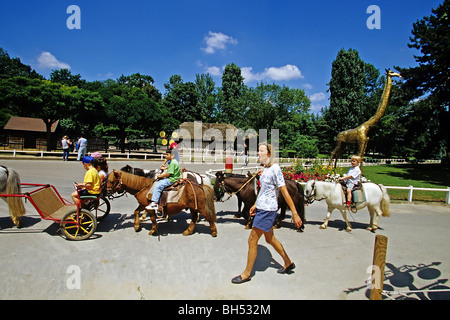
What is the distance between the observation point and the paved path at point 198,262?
3.78 m

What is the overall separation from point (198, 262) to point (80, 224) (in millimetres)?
2939

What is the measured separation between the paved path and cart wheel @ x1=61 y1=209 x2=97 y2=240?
0.64 feet

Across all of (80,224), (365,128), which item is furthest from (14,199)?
(365,128)

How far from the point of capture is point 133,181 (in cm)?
623

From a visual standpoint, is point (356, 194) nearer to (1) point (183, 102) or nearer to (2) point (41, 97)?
(2) point (41, 97)

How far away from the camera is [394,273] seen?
4.60 m

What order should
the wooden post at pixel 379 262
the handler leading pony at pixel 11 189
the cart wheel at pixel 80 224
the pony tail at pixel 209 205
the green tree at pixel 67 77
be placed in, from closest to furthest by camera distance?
the wooden post at pixel 379 262 → the cart wheel at pixel 80 224 → the handler leading pony at pixel 11 189 → the pony tail at pixel 209 205 → the green tree at pixel 67 77

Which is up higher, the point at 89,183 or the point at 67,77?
the point at 67,77

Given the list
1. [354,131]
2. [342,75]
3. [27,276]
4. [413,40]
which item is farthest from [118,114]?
[342,75]

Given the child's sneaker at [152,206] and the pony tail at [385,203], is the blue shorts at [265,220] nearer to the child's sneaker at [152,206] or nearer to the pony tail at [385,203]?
the child's sneaker at [152,206]

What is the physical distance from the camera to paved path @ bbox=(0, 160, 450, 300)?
3.78m

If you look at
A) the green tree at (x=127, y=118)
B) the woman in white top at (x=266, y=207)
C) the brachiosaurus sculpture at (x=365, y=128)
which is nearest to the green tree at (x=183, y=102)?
the green tree at (x=127, y=118)

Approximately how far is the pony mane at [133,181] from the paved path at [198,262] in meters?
1.20
